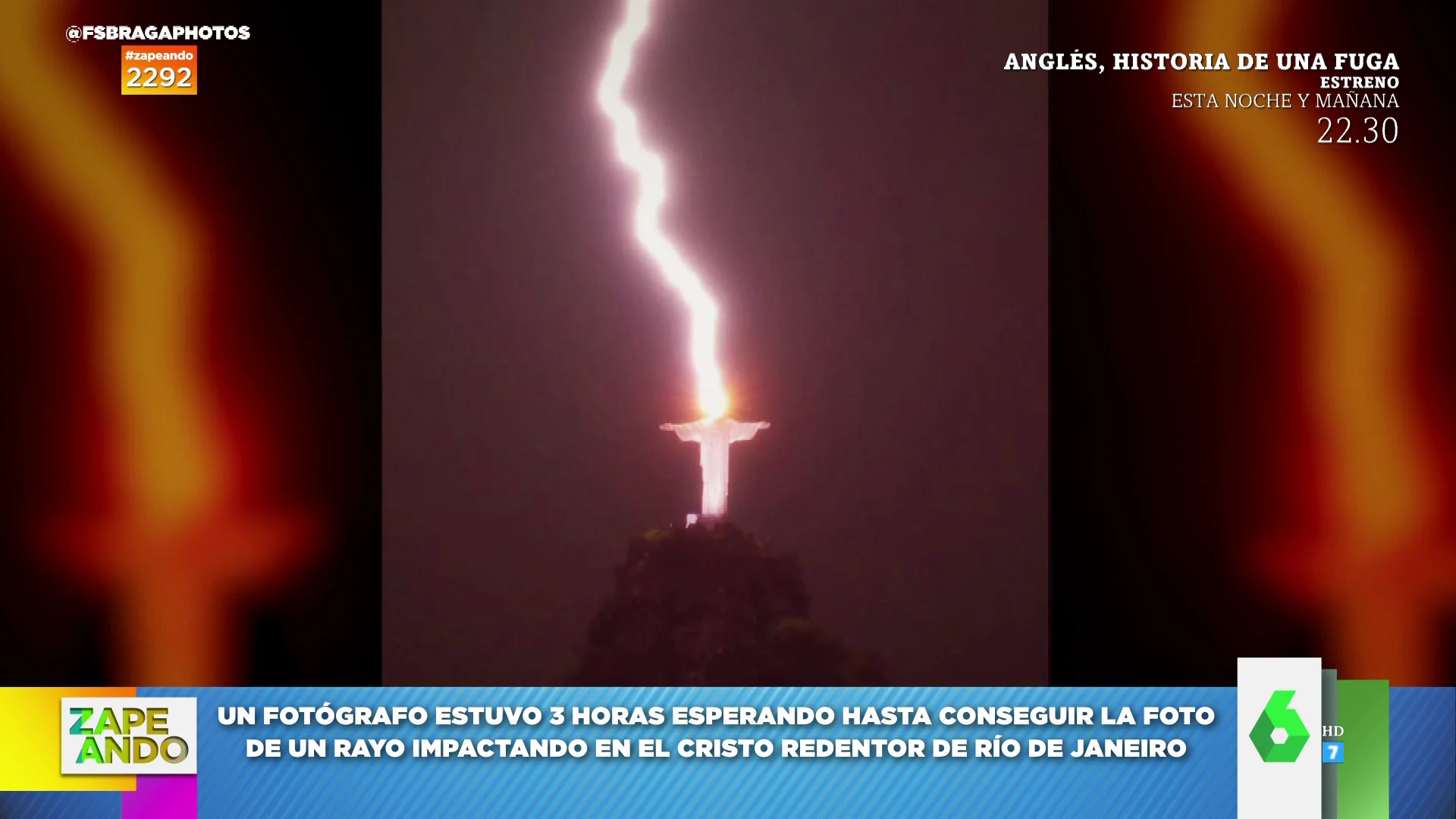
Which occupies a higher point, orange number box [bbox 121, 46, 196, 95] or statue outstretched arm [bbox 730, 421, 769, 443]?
orange number box [bbox 121, 46, 196, 95]

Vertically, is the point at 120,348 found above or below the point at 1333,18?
below

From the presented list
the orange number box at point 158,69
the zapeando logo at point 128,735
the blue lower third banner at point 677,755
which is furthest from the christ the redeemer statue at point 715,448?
the orange number box at point 158,69

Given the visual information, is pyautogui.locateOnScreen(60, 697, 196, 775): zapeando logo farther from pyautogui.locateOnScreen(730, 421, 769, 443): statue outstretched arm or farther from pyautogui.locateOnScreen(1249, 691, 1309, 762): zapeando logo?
pyautogui.locateOnScreen(1249, 691, 1309, 762): zapeando logo

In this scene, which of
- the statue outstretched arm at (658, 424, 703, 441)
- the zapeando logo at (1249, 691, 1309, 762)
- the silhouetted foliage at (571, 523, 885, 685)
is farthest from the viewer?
the statue outstretched arm at (658, 424, 703, 441)

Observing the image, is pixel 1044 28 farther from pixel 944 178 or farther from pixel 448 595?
pixel 448 595

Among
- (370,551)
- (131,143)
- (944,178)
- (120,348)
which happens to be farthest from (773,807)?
(131,143)

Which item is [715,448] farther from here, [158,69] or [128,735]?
[158,69]

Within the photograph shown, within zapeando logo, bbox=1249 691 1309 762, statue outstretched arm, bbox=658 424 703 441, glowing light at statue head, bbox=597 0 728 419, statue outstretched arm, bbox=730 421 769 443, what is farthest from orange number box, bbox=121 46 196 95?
zapeando logo, bbox=1249 691 1309 762

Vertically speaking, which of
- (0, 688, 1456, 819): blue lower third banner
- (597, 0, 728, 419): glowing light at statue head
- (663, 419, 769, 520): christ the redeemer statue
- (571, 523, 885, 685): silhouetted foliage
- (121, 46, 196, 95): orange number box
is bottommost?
(0, 688, 1456, 819): blue lower third banner
